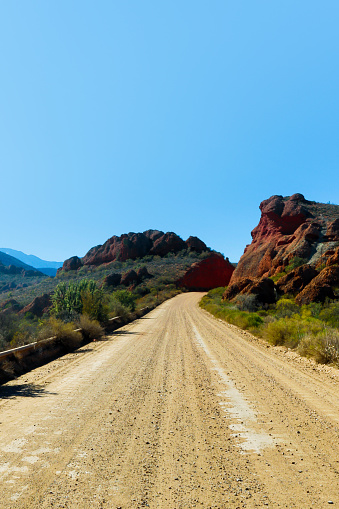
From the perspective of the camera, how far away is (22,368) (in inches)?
374

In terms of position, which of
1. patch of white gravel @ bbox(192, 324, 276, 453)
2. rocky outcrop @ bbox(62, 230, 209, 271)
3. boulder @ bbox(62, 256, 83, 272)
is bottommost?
A: patch of white gravel @ bbox(192, 324, 276, 453)

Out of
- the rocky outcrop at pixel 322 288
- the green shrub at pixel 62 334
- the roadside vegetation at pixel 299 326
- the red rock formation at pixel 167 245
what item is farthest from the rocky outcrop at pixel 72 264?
the green shrub at pixel 62 334

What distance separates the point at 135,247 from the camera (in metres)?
101

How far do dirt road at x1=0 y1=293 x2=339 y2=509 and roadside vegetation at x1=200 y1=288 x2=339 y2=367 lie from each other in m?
1.28

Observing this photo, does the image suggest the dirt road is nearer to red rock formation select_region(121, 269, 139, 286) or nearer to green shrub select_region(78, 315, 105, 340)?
green shrub select_region(78, 315, 105, 340)

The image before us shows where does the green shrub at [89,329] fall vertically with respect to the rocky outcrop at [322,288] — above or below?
below

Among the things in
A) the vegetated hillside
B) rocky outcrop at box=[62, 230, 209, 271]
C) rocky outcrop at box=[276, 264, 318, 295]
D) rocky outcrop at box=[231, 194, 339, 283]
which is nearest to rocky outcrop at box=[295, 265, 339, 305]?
rocky outcrop at box=[276, 264, 318, 295]

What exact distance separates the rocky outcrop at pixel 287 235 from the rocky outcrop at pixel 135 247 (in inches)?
1930

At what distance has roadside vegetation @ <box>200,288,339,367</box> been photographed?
9.60 m

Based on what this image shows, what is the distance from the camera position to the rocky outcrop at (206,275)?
7700 cm

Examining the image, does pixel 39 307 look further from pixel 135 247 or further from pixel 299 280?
pixel 135 247

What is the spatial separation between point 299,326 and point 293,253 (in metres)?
22.9

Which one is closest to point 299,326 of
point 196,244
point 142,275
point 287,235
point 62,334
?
point 62,334

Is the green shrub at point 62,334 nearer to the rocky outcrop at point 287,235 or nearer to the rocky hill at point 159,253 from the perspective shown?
the rocky outcrop at point 287,235
